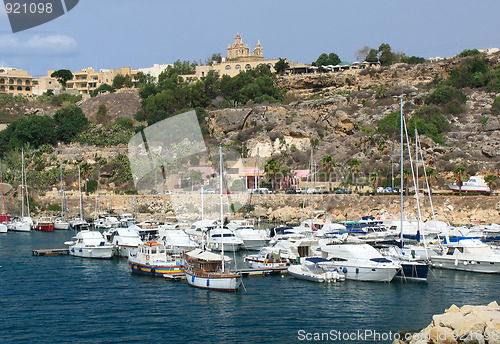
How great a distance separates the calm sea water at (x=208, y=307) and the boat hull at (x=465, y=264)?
61 cm

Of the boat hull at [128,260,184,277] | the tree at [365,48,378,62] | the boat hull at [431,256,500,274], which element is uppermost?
the tree at [365,48,378,62]

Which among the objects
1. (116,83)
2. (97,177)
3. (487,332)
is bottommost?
(487,332)

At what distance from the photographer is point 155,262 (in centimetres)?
3650

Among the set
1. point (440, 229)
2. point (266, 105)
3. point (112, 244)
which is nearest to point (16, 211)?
point (112, 244)

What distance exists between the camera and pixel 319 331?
82.3 ft

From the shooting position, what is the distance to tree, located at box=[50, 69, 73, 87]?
128 m

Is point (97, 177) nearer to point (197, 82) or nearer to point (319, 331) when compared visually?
point (197, 82)

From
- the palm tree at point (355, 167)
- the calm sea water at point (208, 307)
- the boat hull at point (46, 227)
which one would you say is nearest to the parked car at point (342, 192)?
the palm tree at point (355, 167)

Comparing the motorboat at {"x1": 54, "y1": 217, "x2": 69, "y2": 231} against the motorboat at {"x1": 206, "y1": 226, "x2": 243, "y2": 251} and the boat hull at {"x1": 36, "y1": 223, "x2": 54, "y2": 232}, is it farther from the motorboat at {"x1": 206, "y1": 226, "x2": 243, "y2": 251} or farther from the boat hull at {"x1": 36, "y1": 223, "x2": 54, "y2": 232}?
the motorboat at {"x1": 206, "y1": 226, "x2": 243, "y2": 251}

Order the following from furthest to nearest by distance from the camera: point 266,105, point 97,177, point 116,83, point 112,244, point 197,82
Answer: point 116,83, point 197,82, point 266,105, point 97,177, point 112,244

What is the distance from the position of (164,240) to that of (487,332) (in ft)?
98.4

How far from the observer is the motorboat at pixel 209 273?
31.2 m

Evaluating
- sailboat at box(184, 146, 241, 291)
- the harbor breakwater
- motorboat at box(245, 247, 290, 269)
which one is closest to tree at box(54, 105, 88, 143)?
the harbor breakwater

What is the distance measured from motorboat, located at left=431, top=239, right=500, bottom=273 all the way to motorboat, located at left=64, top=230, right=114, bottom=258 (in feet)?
72.8
